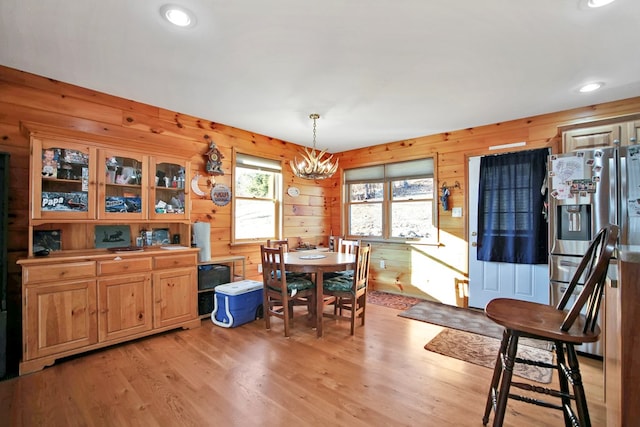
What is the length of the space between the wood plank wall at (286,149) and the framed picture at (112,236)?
1.73 feet

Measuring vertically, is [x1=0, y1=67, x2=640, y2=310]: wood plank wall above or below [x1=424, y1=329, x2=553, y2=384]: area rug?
above

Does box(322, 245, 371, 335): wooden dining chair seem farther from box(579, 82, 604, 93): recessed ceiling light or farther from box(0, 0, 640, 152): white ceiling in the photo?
box(579, 82, 604, 93): recessed ceiling light

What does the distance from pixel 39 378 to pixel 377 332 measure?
9.26ft

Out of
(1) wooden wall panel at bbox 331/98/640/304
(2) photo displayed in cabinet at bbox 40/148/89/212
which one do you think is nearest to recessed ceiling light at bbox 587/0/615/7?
(1) wooden wall panel at bbox 331/98/640/304

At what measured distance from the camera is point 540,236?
3.43 m

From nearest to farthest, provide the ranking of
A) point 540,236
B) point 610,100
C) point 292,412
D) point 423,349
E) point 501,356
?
1. point 501,356
2. point 292,412
3. point 423,349
4. point 610,100
5. point 540,236

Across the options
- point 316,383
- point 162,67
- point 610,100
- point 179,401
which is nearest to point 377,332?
point 316,383

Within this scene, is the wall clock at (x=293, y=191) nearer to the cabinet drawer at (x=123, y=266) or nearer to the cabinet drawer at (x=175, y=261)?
the cabinet drawer at (x=175, y=261)

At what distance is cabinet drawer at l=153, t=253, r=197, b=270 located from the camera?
9.68ft

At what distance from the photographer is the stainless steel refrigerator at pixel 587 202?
98.9 inches

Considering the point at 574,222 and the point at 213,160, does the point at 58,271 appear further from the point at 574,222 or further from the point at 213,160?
the point at 574,222

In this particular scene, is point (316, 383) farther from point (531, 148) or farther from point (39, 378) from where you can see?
point (531, 148)

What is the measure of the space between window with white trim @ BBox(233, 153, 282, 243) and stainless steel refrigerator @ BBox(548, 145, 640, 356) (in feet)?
11.2

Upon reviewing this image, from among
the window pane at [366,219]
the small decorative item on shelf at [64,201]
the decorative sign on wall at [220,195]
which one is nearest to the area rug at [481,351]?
the window pane at [366,219]
